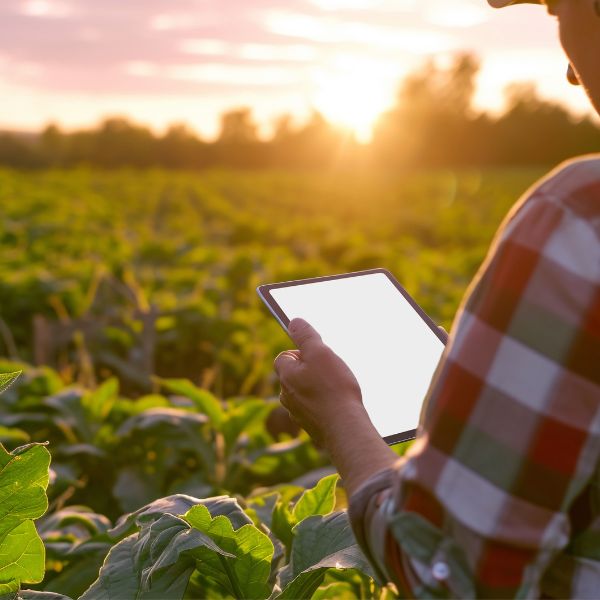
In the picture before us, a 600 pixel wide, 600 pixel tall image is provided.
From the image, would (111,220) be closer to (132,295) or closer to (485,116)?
(132,295)

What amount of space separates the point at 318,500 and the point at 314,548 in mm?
212

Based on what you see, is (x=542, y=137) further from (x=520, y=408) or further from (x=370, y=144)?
(x=520, y=408)

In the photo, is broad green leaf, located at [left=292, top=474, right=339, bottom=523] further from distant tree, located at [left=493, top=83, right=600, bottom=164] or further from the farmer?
distant tree, located at [left=493, top=83, right=600, bottom=164]

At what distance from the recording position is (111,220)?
496 inches

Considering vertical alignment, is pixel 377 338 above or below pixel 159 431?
above

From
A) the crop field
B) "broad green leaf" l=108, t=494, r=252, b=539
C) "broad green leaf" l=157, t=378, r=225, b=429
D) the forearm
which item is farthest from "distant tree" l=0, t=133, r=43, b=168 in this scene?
the forearm

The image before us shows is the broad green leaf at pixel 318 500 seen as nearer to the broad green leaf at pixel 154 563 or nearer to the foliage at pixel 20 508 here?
the broad green leaf at pixel 154 563

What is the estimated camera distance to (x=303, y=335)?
1326 mm

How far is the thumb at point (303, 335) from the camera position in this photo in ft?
4.24

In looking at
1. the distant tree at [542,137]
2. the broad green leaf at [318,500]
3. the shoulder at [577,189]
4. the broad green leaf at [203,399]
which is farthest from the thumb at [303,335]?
the distant tree at [542,137]

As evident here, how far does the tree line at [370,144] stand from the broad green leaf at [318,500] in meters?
63.1

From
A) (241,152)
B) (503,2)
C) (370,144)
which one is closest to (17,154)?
(241,152)

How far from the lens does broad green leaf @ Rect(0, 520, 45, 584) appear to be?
5.16 ft

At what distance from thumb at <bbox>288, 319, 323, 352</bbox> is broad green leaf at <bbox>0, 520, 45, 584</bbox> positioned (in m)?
0.65
